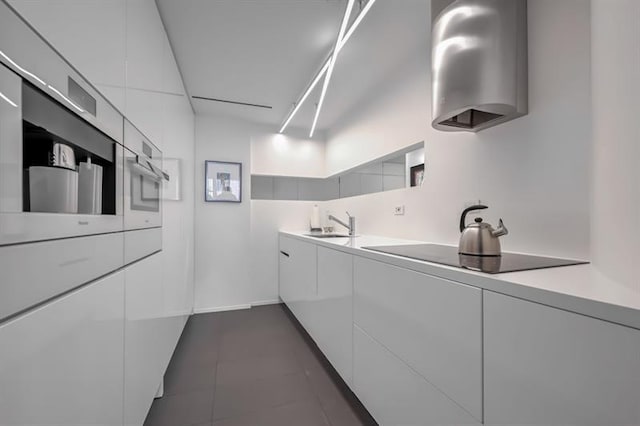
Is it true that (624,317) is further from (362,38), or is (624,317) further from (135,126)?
(362,38)

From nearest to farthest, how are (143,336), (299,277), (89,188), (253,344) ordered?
1. (89,188)
2. (143,336)
3. (253,344)
4. (299,277)

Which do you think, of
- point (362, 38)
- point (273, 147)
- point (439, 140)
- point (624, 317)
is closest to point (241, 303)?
point (273, 147)

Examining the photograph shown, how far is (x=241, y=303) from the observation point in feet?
11.2

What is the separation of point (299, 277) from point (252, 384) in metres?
1.02

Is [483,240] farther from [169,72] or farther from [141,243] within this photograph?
[169,72]

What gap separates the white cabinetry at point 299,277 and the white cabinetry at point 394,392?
807 millimetres

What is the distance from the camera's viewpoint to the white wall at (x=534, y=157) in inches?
42.3

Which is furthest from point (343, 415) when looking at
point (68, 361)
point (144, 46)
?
point (144, 46)

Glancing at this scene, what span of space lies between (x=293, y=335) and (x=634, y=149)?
2.63 m

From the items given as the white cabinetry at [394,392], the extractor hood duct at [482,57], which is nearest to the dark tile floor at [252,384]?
the white cabinetry at [394,392]

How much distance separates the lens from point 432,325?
962 millimetres

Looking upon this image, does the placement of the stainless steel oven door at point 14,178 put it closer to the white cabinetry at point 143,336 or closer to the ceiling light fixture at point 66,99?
the ceiling light fixture at point 66,99

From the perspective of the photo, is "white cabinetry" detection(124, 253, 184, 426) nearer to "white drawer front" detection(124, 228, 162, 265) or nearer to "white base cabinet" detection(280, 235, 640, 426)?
"white drawer front" detection(124, 228, 162, 265)

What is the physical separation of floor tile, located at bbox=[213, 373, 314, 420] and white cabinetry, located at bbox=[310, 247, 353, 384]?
29 cm
